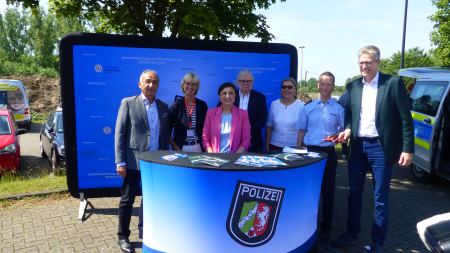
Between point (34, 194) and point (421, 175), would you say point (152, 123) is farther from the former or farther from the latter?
point (421, 175)

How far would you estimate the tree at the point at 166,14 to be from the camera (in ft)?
23.1

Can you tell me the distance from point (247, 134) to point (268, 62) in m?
1.52

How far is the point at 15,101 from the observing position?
18391 millimetres

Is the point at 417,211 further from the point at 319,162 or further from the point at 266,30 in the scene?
the point at 266,30

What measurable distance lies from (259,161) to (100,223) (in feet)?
9.30

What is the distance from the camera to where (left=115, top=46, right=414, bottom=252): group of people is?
3704mm

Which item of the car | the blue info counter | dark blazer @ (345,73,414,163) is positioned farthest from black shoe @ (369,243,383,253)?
the car

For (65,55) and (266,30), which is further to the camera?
(266,30)

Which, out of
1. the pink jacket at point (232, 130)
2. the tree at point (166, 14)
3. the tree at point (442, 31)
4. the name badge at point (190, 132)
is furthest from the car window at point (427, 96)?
the tree at point (442, 31)

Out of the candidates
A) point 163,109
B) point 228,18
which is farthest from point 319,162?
point 228,18

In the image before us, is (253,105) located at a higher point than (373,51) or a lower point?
lower

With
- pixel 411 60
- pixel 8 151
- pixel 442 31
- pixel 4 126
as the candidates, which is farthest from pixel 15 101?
pixel 411 60

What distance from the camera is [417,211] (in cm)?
567

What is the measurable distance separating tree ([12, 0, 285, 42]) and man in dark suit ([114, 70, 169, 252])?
3160 mm
